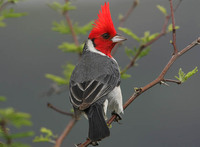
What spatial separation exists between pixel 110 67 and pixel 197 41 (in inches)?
53.5

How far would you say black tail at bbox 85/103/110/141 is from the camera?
2898 millimetres

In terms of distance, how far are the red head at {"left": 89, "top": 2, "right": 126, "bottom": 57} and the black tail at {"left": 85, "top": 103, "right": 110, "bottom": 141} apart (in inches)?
39.0

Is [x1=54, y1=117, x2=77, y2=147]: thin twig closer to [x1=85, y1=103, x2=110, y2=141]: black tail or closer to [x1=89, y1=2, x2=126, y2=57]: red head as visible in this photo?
[x1=85, y1=103, x2=110, y2=141]: black tail

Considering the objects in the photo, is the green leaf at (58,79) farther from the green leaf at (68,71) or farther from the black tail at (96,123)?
the black tail at (96,123)

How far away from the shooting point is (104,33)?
3.96 metres

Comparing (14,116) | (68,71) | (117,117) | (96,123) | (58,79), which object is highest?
(68,71)

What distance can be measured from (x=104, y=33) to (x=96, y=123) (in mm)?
1388

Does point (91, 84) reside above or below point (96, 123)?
above

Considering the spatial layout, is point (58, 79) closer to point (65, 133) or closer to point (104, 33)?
point (65, 133)

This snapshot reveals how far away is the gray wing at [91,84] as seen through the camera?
330cm

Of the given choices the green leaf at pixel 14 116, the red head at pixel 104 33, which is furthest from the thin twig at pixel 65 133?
the red head at pixel 104 33

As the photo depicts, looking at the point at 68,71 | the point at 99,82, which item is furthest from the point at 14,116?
the point at 99,82

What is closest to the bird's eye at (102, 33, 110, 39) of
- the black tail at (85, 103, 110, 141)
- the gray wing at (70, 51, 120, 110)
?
the gray wing at (70, 51, 120, 110)

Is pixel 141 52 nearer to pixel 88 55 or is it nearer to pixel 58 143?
pixel 88 55
